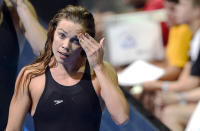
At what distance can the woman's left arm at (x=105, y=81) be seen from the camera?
1.04 meters

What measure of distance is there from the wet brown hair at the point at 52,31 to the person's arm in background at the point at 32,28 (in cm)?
9

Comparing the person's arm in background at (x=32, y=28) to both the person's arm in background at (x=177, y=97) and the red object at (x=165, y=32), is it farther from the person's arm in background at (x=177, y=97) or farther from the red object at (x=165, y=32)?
the red object at (x=165, y=32)

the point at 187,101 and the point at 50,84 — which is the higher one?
the point at 50,84

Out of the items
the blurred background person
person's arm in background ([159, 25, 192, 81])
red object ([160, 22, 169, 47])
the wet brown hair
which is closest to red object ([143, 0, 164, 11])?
red object ([160, 22, 169, 47])

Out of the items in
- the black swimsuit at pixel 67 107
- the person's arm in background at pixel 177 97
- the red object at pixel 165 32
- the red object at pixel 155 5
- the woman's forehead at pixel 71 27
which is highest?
the woman's forehead at pixel 71 27

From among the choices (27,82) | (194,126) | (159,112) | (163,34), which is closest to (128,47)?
(163,34)

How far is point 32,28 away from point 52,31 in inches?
6.3

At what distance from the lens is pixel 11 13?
1311 millimetres

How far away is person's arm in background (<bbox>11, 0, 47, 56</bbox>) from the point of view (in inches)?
48.1

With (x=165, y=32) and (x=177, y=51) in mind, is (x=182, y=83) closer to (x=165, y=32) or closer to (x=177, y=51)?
(x=177, y=51)

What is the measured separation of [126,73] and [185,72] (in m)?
0.55

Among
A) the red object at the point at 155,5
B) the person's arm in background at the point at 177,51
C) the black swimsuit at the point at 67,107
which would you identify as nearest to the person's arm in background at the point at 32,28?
the black swimsuit at the point at 67,107

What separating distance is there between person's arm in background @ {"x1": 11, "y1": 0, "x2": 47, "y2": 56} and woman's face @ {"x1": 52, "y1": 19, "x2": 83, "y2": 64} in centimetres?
16

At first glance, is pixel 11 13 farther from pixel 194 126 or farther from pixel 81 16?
pixel 194 126
